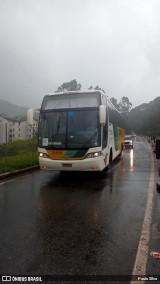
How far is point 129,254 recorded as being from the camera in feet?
13.3

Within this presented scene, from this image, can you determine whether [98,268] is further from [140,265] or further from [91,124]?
[91,124]

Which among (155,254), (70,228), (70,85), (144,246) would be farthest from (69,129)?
(70,85)

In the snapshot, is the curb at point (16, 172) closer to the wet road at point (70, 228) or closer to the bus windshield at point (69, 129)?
the wet road at point (70, 228)

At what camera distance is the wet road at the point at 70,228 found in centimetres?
372

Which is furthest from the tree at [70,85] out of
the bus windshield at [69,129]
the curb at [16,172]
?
the bus windshield at [69,129]

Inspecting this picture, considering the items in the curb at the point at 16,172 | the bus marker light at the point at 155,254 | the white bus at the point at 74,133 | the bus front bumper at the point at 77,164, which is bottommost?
the bus marker light at the point at 155,254

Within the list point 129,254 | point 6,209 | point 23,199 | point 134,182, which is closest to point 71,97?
point 134,182

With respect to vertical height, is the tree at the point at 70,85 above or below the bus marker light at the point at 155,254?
above

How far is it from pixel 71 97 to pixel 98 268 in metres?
8.12

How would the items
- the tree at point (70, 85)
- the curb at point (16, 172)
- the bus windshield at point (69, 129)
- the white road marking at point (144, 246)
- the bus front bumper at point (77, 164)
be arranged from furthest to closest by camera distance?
the tree at point (70, 85), the curb at point (16, 172), the bus windshield at point (69, 129), the bus front bumper at point (77, 164), the white road marking at point (144, 246)

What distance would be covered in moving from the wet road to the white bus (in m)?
1.11

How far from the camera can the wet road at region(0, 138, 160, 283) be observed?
372 centimetres

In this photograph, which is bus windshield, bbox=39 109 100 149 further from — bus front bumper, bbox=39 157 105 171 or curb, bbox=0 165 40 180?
curb, bbox=0 165 40 180

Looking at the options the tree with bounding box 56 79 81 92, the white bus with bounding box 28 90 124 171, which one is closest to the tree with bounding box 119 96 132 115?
the tree with bounding box 56 79 81 92
